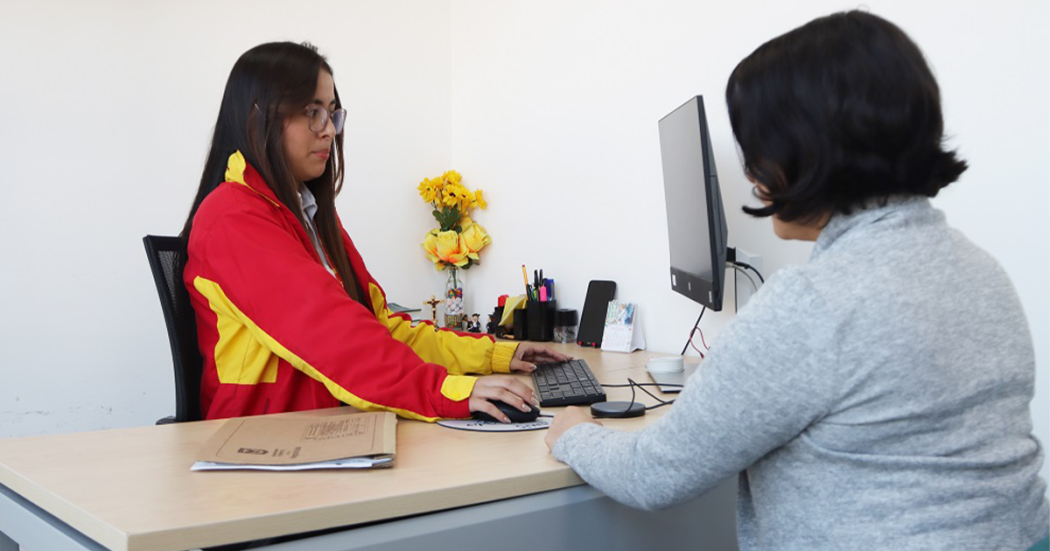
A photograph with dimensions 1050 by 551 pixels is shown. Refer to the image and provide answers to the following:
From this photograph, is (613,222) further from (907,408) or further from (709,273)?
(907,408)

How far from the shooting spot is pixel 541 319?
244 centimetres

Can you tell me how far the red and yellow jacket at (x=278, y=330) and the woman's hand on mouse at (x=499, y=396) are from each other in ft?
0.06

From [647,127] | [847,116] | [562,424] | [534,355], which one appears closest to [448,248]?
[647,127]

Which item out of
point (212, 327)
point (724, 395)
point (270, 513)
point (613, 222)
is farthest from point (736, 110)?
point (613, 222)

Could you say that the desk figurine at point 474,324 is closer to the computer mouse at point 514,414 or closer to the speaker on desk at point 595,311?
the speaker on desk at point 595,311

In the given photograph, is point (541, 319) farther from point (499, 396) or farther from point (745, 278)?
point (499, 396)

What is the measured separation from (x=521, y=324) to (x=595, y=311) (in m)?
0.30

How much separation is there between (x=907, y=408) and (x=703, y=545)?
0.57 m

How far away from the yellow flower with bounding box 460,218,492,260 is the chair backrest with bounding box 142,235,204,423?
1.43 m

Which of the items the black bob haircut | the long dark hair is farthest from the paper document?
the black bob haircut

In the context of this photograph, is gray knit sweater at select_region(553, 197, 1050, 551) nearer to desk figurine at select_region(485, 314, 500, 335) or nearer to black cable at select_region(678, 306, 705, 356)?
black cable at select_region(678, 306, 705, 356)

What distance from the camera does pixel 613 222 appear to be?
7.52 ft

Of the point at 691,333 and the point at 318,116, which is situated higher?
the point at 318,116

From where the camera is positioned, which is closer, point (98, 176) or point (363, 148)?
point (98, 176)
